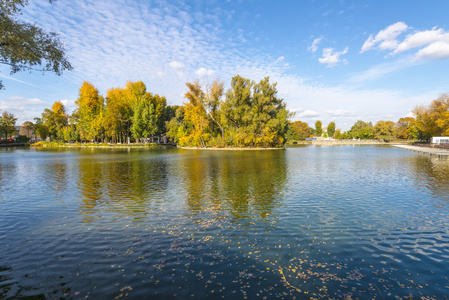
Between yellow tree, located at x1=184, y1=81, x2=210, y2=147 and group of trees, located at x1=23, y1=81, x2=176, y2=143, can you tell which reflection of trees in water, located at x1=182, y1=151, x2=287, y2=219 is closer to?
yellow tree, located at x1=184, y1=81, x2=210, y2=147

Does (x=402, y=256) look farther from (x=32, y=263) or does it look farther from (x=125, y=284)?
(x=32, y=263)

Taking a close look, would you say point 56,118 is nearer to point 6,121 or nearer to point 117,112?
point 6,121

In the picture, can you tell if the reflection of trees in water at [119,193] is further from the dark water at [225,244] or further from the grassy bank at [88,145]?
the grassy bank at [88,145]

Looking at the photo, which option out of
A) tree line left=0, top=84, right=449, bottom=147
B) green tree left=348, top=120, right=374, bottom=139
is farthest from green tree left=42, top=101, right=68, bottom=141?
green tree left=348, top=120, right=374, bottom=139

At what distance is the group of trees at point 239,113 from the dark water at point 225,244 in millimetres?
57345

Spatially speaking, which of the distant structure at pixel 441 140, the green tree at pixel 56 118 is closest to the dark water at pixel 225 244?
the distant structure at pixel 441 140

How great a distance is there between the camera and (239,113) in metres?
73.9

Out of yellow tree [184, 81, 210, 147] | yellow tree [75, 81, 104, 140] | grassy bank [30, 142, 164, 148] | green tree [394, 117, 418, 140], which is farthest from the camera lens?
green tree [394, 117, 418, 140]

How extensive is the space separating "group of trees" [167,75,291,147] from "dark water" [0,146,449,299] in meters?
57.3

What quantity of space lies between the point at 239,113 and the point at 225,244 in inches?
2628

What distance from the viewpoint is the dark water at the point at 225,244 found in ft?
20.7

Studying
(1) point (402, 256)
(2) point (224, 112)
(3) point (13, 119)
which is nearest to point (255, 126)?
(2) point (224, 112)

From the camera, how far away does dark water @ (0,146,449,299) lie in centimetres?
630

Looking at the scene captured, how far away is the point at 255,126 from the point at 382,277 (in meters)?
66.7
